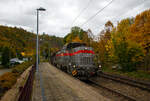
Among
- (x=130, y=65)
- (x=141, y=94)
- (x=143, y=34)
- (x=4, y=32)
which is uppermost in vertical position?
(x=4, y=32)

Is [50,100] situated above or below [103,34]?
below

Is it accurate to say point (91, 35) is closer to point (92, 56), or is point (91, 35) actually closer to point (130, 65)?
point (130, 65)

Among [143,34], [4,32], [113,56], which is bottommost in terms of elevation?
[113,56]

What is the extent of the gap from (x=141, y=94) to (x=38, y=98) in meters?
6.63

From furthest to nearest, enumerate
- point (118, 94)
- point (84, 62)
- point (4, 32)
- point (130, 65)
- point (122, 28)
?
point (4, 32), point (130, 65), point (122, 28), point (84, 62), point (118, 94)

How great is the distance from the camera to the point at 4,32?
91.4 meters

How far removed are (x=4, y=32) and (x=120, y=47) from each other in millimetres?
97250

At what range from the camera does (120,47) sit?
1590cm

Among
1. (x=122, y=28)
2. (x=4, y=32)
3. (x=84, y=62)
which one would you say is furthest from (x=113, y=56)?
(x=4, y=32)

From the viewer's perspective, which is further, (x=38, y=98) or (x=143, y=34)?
(x=143, y=34)

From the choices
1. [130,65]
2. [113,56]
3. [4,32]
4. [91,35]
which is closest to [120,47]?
[113,56]

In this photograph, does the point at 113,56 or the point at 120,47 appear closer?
the point at 120,47

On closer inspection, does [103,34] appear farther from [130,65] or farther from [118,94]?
[118,94]

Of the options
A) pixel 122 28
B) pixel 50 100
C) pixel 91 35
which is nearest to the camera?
pixel 50 100
